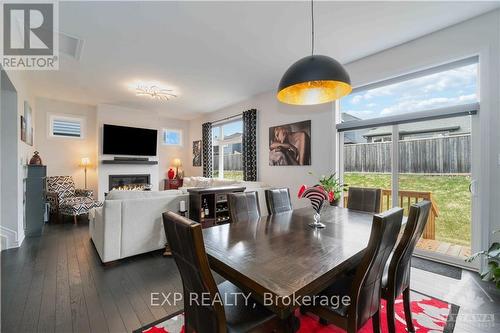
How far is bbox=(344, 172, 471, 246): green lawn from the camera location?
276 cm

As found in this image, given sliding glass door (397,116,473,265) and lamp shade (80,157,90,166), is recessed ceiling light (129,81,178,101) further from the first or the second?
sliding glass door (397,116,473,265)

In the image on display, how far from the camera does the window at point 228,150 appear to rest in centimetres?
598

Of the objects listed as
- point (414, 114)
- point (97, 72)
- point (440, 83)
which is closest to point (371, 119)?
point (414, 114)

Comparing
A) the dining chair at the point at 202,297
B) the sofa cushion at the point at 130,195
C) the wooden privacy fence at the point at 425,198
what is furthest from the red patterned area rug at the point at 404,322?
the sofa cushion at the point at 130,195

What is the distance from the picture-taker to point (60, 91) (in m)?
4.87

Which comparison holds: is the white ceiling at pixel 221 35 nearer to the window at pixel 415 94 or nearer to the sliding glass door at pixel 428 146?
the window at pixel 415 94

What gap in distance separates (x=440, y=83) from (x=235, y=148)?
4.37m

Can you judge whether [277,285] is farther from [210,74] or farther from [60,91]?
[60,91]

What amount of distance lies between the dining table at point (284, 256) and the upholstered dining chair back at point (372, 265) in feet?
0.34

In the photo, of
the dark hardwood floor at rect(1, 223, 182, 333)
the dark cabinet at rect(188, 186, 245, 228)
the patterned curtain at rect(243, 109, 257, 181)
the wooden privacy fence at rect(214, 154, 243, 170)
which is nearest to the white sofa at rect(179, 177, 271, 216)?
the dark cabinet at rect(188, 186, 245, 228)

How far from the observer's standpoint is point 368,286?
4.14 ft

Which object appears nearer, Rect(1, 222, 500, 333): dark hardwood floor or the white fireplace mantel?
Rect(1, 222, 500, 333): dark hardwood floor

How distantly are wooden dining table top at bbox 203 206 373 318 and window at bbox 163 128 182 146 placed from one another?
6.17 metres

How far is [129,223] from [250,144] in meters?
3.12
